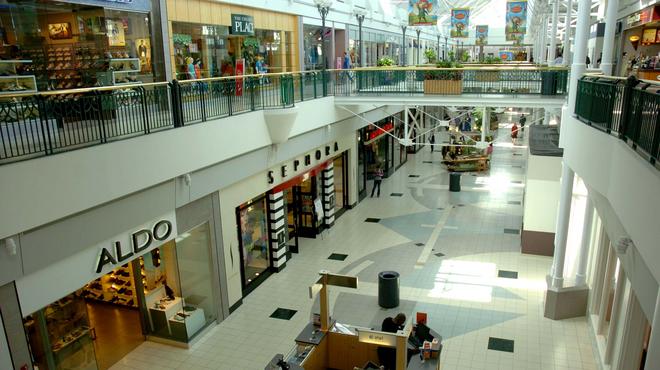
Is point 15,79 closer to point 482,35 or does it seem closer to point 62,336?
point 62,336

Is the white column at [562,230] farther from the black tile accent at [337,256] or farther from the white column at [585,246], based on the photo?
the black tile accent at [337,256]

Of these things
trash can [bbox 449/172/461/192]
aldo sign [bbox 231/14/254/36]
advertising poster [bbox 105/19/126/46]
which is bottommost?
trash can [bbox 449/172/461/192]

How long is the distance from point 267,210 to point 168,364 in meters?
5.19

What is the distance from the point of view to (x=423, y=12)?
19891mm

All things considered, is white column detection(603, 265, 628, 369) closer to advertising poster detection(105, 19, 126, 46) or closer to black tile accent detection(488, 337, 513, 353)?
black tile accent detection(488, 337, 513, 353)

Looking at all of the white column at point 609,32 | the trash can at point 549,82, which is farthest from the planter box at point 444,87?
the white column at point 609,32

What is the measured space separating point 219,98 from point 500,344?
7422 millimetres

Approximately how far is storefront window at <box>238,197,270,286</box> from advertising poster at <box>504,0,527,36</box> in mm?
17127

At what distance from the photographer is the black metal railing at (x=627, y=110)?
461cm

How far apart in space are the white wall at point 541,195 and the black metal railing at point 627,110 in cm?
597

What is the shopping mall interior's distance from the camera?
659cm

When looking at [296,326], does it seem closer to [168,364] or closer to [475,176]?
[168,364]

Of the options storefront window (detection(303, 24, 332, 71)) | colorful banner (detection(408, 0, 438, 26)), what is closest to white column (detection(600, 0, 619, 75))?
colorful banner (detection(408, 0, 438, 26))

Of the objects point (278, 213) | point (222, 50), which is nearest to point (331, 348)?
point (278, 213)
